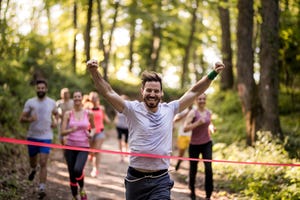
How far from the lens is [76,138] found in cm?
858

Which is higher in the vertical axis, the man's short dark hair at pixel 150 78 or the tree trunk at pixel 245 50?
the tree trunk at pixel 245 50

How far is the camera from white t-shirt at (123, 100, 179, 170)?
5.09 m

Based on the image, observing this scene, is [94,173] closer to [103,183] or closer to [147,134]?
[103,183]

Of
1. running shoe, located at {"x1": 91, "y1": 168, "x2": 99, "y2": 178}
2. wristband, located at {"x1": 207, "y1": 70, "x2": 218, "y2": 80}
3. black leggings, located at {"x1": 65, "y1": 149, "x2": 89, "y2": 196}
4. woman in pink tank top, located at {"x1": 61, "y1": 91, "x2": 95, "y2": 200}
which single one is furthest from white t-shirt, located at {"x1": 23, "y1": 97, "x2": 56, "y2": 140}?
wristband, located at {"x1": 207, "y1": 70, "x2": 218, "y2": 80}

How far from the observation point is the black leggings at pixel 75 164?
8258mm

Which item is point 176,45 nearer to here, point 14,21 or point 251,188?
point 14,21

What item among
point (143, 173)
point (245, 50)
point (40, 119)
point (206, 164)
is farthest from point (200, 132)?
point (245, 50)

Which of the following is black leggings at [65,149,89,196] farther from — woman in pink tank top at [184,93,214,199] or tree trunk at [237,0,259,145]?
tree trunk at [237,0,259,145]

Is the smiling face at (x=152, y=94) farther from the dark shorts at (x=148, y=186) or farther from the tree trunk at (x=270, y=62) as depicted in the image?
the tree trunk at (x=270, y=62)

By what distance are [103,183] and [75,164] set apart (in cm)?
294

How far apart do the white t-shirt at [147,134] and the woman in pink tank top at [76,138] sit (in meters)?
3.32

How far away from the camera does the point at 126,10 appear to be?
88.1 ft

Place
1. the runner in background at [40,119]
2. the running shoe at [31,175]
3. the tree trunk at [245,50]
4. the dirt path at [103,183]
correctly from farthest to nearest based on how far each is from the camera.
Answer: the tree trunk at [245,50] < the running shoe at [31,175] < the dirt path at [103,183] < the runner in background at [40,119]

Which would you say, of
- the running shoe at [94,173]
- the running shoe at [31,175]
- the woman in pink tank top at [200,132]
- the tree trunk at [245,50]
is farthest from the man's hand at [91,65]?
the tree trunk at [245,50]
